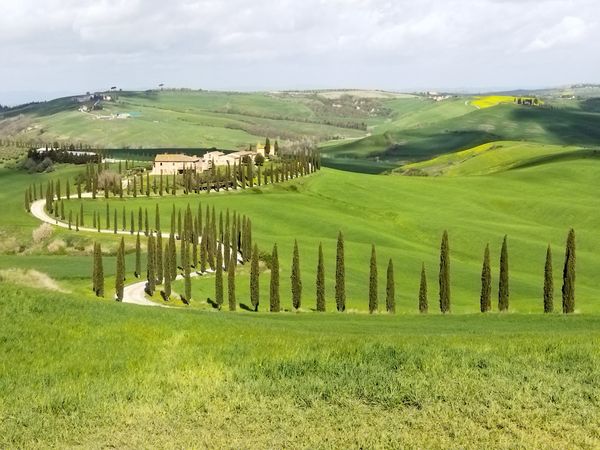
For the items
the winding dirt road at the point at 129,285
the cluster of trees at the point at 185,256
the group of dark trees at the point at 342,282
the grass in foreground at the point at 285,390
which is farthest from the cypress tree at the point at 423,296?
the grass in foreground at the point at 285,390

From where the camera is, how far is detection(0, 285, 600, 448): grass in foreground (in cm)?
1878

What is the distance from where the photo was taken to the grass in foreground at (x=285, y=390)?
61.6 ft

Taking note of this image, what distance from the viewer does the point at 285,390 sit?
73.3ft

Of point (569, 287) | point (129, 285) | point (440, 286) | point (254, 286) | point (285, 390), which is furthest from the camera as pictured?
point (129, 285)

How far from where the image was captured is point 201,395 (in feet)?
72.1

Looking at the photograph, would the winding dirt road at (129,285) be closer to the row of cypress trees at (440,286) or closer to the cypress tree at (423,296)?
the row of cypress trees at (440,286)

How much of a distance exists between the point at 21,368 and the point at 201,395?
856cm

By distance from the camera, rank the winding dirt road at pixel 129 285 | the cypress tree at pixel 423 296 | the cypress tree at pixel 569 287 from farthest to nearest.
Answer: the winding dirt road at pixel 129 285
the cypress tree at pixel 423 296
the cypress tree at pixel 569 287

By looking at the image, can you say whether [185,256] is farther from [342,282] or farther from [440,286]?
[440,286]

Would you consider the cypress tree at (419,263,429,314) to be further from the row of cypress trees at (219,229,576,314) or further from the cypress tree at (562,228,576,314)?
the cypress tree at (562,228,576,314)

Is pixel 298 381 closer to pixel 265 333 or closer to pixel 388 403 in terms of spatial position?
pixel 388 403

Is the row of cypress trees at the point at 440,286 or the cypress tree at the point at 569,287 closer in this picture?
the cypress tree at the point at 569,287

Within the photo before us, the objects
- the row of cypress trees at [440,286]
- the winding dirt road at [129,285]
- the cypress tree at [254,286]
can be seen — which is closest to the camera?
the row of cypress trees at [440,286]

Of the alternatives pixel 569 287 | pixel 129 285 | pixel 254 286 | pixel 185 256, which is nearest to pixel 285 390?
pixel 569 287
